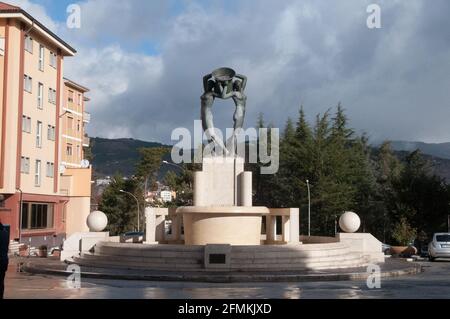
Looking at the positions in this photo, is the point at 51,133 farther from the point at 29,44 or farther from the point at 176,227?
the point at 176,227

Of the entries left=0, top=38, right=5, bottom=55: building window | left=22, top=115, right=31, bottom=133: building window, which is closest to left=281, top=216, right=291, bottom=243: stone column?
left=22, top=115, right=31, bottom=133: building window

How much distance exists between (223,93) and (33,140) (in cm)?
1970

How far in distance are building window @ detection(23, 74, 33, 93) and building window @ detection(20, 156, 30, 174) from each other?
4.41 m

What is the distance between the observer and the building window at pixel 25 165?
4038 cm

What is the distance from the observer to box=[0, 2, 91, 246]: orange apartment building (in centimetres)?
3853

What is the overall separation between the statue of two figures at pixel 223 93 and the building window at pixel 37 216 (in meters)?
18.5

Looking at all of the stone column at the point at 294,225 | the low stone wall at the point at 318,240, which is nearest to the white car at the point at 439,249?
the low stone wall at the point at 318,240

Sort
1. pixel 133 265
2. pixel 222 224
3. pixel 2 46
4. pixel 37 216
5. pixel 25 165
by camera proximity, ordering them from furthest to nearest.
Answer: pixel 37 216
pixel 25 165
pixel 2 46
pixel 222 224
pixel 133 265

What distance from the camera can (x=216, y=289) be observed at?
16.1m

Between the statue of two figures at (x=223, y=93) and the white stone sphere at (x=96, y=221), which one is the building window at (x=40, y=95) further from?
the statue of two figures at (x=223, y=93)

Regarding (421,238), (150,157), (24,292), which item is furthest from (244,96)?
(150,157)

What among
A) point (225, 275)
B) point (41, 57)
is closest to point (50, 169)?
point (41, 57)

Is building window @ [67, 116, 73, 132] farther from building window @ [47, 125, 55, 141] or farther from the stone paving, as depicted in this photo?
the stone paving
